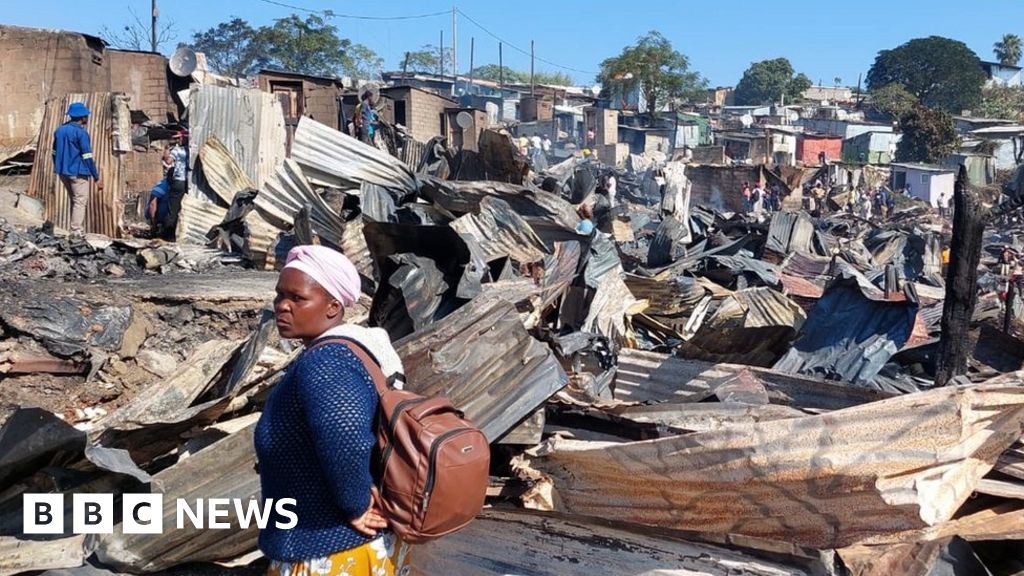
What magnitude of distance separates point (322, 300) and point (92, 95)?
8.27 metres

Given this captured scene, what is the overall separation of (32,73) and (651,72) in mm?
32555

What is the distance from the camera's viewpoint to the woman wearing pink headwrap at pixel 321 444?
1.67 m

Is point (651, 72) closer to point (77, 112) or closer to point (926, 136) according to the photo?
point (926, 136)

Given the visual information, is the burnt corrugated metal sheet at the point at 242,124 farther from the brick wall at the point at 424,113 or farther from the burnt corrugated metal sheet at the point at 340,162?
the brick wall at the point at 424,113

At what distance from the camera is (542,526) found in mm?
2824

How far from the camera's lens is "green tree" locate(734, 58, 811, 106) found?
65.4m

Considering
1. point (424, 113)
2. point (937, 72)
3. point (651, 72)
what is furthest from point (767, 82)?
point (424, 113)

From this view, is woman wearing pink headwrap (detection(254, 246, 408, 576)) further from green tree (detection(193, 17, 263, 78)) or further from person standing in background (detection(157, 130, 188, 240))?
green tree (detection(193, 17, 263, 78))

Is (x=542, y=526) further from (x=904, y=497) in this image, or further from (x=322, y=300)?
(x=322, y=300)

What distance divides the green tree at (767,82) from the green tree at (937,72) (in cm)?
636

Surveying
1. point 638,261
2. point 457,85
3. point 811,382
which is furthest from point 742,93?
point 811,382

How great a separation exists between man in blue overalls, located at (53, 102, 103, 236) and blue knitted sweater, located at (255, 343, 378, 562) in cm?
675

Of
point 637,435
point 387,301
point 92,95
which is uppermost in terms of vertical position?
point 92,95

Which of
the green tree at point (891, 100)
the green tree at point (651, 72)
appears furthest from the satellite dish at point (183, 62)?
the green tree at point (891, 100)
